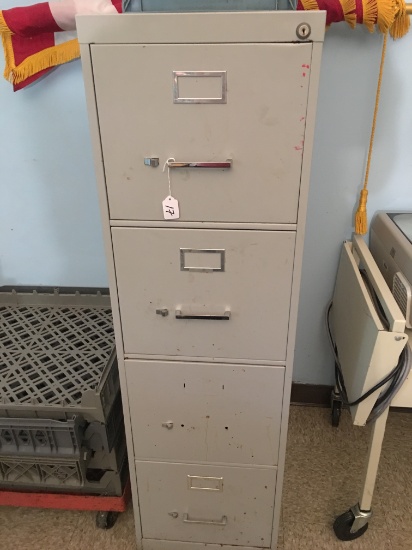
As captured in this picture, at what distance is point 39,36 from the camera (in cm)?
122

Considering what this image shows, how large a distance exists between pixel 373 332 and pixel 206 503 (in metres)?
0.63

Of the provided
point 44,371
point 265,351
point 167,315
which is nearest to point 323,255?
point 265,351

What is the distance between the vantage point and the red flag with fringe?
1.15 meters

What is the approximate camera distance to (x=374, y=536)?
130 centimetres

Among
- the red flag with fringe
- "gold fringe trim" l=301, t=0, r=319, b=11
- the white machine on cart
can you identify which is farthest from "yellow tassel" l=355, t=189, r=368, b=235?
A: the red flag with fringe

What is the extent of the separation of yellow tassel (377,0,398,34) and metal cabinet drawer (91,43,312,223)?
1.76 ft

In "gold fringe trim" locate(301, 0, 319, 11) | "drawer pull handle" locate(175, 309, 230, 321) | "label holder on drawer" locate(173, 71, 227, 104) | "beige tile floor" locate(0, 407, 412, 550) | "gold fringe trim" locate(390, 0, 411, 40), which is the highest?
"gold fringe trim" locate(301, 0, 319, 11)

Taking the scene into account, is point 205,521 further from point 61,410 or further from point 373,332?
point 373,332

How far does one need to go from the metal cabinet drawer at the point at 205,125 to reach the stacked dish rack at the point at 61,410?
1.88 feet

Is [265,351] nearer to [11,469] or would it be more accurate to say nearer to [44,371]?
[44,371]

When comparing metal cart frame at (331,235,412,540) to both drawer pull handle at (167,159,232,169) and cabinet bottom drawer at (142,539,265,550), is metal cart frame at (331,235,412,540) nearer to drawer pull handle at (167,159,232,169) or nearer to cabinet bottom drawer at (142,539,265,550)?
cabinet bottom drawer at (142,539,265,550)

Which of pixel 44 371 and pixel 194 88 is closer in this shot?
pixel 194 88

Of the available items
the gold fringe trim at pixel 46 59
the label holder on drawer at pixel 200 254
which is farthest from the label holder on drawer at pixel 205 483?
the gold fringe trim at pixel 46 59

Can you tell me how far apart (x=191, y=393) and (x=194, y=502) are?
0.36 m
